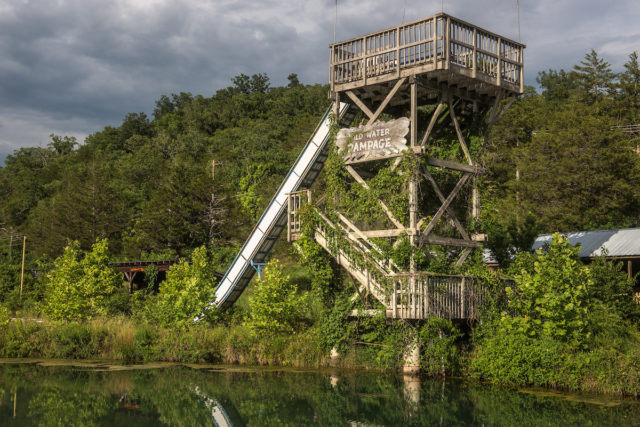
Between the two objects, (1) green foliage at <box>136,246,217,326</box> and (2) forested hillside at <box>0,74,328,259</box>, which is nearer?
(1) green foliage at <box>136,246,217,326</box>

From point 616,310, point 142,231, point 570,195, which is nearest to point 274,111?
point 142,231

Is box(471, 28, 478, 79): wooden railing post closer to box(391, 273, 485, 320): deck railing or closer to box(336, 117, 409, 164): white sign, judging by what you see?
box(336, 117, 409, 164): white sign

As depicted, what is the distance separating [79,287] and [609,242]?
2270 cm

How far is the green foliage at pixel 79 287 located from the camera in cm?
2741

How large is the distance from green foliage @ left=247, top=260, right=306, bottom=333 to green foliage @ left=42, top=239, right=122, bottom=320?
864 centimetres

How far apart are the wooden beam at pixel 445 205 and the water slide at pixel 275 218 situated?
5.21m

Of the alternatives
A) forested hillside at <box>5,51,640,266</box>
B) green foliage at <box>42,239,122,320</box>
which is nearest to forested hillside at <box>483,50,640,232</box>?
forested hillside at <box>5,51,640,266</box>

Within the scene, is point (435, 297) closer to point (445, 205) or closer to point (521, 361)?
point (521, 361)

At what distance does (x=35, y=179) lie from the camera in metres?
88.6

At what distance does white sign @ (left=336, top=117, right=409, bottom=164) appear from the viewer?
20.5 meters

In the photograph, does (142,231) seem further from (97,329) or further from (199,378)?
(199,378)

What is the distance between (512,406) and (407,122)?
944 cm

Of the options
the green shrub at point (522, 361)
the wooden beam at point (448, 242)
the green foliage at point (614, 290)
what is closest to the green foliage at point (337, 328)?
the wooden beam at point (448, 242)

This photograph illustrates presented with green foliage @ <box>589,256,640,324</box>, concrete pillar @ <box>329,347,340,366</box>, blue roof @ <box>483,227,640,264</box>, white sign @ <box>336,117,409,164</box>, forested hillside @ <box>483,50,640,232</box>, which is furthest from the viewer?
forested hillside @ <box>483,50,640,232</box>
